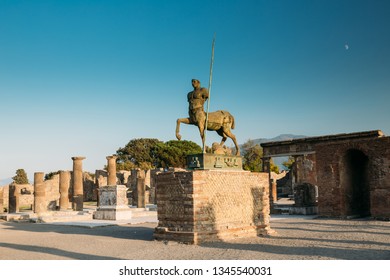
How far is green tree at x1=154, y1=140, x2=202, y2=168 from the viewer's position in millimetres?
59094

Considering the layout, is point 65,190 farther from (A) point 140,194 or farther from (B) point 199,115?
(B) point 199,115

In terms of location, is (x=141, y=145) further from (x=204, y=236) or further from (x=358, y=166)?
(x=204, y=236)

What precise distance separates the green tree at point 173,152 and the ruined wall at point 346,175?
41.1 metres

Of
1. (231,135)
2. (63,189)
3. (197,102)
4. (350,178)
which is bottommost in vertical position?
(63,189)

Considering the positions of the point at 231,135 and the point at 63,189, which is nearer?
the point at 231,135

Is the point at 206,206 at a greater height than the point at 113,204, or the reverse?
the point at 206,206

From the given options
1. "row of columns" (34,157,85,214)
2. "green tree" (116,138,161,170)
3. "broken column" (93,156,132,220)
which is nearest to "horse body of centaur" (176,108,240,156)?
"broken column" (93,156,132,220)

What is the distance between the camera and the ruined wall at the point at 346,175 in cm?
1591

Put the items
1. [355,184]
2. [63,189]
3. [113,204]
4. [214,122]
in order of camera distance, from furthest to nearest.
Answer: [63,189], [113,204], [355,184], [214,122]

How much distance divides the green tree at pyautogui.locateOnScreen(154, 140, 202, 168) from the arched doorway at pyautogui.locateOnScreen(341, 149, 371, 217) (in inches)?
1593

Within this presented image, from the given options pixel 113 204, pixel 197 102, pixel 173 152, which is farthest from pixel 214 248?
pixel 173 152

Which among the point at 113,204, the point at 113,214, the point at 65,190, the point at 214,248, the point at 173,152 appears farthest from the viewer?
the point at 173,152

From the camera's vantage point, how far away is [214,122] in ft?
36.0

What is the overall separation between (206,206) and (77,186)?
16.9m
